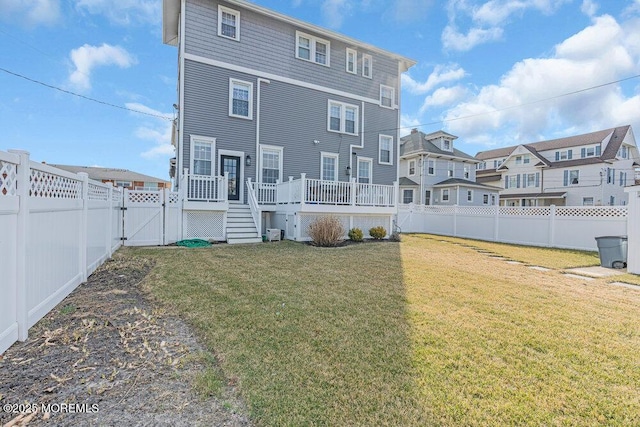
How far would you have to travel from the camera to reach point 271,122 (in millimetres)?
12719

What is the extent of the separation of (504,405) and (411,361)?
2.28 ft

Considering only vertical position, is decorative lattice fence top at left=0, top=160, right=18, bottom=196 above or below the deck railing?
below

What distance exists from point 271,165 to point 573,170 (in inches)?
1190

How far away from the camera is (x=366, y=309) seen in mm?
3793

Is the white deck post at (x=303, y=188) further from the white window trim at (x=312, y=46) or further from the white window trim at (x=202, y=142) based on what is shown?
the white window trim at (x=312, y=46)

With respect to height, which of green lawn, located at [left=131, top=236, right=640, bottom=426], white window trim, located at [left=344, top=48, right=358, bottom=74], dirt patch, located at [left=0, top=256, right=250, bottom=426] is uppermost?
white window trim, located at [left=344, top=48, right=358, bottom=74]

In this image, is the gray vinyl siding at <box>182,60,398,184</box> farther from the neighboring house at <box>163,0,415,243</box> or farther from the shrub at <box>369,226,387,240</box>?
the shrub at <box>369,226,387,240</box>

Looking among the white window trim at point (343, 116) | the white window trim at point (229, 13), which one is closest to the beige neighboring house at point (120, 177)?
the white window trim at point (229, 13)

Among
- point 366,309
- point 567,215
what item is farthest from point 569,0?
point 366,309

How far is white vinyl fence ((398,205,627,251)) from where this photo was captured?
10195 mm

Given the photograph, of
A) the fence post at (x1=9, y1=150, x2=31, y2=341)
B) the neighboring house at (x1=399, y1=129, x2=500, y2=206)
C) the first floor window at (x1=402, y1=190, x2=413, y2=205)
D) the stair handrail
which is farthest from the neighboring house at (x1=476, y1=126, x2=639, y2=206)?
the fence post at (x1=9, y1=150, x2=31, y2=341)

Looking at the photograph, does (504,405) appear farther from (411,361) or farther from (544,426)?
(411,361)

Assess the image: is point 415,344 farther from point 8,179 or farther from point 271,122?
point 271,122

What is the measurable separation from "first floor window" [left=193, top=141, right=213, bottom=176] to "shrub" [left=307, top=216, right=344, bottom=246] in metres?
4.74
